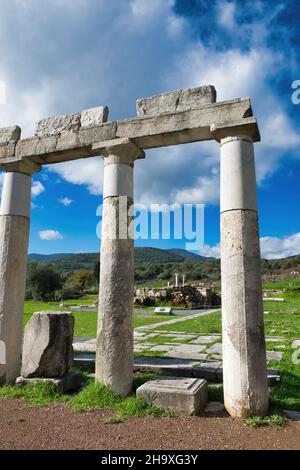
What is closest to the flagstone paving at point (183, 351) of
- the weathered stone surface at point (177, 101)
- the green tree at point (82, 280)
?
the weathered stone surface at point (177, 101)

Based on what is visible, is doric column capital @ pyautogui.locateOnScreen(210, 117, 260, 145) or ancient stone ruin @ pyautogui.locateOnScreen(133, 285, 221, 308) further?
ancient stone ruin @ pyautogui.locateOnScreen(133, 285, 221, 308)

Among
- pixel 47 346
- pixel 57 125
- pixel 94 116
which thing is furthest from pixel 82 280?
pixel 94 116

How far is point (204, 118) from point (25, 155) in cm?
387

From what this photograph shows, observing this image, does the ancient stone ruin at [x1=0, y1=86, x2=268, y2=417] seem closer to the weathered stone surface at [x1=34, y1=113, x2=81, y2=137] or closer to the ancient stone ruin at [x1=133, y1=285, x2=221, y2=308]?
the weathered stone surface at [x1=34, y1=113, x2=81, y2=137]

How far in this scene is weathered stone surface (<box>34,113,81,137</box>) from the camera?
7.28 meters

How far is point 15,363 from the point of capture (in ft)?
23.1

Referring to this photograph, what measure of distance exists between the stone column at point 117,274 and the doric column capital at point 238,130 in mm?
1662

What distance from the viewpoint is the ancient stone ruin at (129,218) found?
5.31 m

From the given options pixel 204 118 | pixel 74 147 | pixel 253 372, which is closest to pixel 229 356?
pixel 253 372

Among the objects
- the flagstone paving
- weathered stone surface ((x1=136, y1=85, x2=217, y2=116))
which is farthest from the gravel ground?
weathered stone surface ((x1=136, y1=85, x2=217, y2=116))

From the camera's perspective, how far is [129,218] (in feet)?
21.4

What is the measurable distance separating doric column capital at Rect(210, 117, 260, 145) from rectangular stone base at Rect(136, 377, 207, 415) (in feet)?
13.2

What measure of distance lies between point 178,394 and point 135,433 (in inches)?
37.1

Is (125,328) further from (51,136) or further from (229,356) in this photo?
(51,136)
